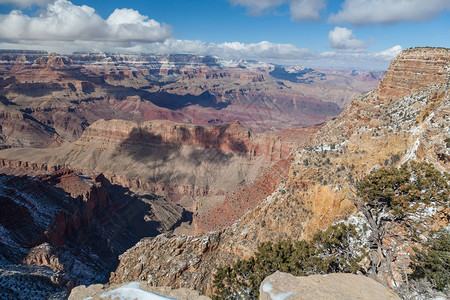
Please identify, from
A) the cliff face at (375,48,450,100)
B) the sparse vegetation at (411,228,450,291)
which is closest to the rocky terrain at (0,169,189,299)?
the sparse vegetation at (411,228,450,291)

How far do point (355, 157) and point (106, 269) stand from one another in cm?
4235

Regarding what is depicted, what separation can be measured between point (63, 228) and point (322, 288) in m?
48.0

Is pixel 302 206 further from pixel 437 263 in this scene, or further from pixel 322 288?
pixel 322 288

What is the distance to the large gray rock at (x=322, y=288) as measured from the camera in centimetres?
910

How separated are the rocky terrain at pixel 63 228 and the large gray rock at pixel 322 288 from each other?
2510 cm

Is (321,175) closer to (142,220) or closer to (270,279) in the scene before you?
(270,279)

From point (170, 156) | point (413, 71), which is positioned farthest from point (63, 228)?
point (413, 71)

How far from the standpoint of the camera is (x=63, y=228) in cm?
4559

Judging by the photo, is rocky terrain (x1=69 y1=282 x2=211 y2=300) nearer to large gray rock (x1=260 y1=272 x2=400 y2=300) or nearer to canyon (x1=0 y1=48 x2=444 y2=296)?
canyon (x1=0 y1=48 x2=444 y2=296)

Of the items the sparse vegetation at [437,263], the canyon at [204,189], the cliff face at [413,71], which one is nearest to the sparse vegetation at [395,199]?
the sparse vegetation at [437,263]

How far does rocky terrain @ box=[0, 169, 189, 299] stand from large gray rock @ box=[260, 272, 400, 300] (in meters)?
25.1

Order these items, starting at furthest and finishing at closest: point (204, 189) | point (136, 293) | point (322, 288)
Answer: point (204, 189) → point (136, 293) → point (322, 288)

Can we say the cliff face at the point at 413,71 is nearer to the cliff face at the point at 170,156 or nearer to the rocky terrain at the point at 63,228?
the cliff face at the point at 170,156

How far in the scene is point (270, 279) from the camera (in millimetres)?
9938
